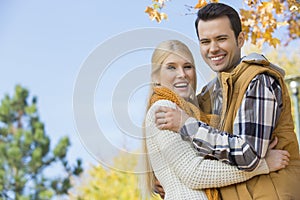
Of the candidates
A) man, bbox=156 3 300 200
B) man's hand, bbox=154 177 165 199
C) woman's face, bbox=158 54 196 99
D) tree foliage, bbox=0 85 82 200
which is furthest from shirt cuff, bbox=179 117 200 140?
tree foliage, bbox=0 85 82 200

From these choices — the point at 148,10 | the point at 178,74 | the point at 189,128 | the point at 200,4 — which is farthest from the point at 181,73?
the point at 148,10

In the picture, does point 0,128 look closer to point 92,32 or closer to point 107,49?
point 92,32

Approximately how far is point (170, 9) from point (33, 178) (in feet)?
41.7

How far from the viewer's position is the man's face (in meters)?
2.06

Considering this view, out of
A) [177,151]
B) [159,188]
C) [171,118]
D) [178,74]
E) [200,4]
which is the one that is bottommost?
[159,188]

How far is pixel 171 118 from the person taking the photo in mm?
1990

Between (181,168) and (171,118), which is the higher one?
(171,118)

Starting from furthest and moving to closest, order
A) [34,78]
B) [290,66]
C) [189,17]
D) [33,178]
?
[34,78] < [33,178] < [290,66] < [189,17]

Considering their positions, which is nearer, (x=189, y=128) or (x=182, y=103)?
(x=189, y=128)

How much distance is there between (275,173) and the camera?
1919 mm

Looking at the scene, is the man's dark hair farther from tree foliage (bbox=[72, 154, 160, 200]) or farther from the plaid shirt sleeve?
tree foliage (bbox=[72, 154, 160, 200])

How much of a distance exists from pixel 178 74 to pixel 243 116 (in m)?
0.32

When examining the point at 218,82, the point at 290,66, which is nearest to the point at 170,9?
the point at 218,82

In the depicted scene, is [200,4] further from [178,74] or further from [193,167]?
[193,167]
